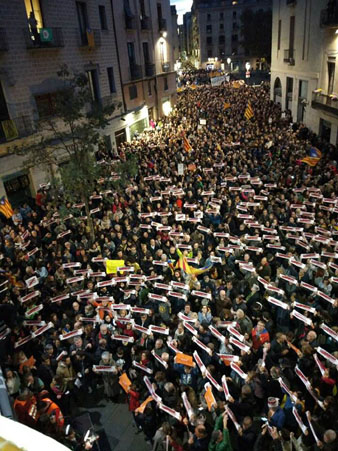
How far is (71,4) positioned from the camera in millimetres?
21203

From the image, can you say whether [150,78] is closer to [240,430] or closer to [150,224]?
[150,224]

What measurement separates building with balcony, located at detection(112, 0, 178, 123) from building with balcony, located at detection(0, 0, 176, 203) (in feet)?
0.24

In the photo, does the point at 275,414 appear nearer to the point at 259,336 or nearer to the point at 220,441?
the point at 220,441

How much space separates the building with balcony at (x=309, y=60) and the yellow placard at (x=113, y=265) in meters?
18.9

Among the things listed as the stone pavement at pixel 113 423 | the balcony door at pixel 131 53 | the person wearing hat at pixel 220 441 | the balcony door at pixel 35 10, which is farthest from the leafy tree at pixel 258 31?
the person wearing hat at pixel 220 441

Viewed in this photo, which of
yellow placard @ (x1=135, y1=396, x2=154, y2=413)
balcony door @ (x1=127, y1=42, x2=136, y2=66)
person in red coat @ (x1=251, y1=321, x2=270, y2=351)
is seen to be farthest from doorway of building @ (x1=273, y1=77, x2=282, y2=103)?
yellow placard @ (x1=135, y1=396, x2=154, y2=413)

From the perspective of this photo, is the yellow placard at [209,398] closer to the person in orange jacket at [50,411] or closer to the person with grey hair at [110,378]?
the person with grey hair at [110,378]

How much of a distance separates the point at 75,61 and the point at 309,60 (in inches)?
697

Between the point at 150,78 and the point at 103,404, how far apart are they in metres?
30.9

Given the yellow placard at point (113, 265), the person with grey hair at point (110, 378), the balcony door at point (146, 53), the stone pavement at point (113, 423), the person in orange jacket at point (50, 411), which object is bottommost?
the stone pavement at point (113, 423)

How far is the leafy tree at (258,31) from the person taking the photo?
2739 inches

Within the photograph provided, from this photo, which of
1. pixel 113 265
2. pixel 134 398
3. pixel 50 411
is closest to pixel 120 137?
pixel 113 265

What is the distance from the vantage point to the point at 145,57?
3309 cm

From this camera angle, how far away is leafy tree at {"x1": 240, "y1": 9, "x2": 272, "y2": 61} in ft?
228
